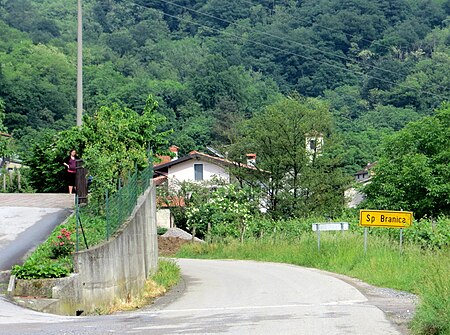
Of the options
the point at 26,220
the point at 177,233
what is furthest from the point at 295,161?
the point at 26,220

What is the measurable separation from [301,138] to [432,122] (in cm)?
1015

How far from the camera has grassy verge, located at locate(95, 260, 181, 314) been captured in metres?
19.7

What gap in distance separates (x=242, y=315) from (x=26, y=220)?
10.2 metres

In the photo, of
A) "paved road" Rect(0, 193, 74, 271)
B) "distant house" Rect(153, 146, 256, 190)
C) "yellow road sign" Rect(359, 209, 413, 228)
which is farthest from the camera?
"distant house" Rect(153, 146, 256, 190)

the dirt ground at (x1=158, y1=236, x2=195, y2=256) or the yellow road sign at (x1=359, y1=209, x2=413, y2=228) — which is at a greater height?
the yellow road sign at (x1=359, y1=209, x2=413, y2=228)

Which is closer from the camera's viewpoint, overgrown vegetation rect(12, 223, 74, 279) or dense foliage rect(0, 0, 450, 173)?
overgrown vegetation rect(12, 223, 74, 279)

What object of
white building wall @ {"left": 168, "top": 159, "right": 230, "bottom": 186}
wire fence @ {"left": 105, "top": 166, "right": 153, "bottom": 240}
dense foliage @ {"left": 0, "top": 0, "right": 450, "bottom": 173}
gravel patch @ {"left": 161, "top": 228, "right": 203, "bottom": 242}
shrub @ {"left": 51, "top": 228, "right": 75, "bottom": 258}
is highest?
dense foliage @ {"left": 0, "top": 0, "right": 450, "bottom": 173}

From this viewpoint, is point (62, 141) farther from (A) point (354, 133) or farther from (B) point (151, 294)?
(A) point (354, 133)

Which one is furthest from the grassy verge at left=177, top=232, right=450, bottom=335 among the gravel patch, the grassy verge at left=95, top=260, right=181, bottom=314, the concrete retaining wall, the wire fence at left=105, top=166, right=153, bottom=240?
the gravel patch

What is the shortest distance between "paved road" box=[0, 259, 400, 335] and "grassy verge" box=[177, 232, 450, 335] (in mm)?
944

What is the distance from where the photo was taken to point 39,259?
1953cm

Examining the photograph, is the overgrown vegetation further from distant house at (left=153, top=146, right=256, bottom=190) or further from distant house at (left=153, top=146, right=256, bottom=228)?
distant house at (left=153, top=146, right=256, bottom=190)

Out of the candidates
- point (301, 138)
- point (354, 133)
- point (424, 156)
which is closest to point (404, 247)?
point (424, 156)

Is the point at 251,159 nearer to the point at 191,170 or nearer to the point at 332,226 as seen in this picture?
the point at 191,170
